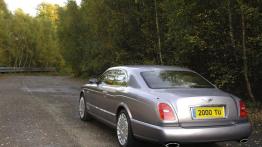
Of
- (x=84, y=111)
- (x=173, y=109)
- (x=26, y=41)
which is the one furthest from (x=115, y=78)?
(x=26, y=41)

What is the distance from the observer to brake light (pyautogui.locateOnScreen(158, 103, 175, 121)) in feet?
19.7

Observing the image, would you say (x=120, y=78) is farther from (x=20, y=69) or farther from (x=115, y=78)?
(x=20, y=69)

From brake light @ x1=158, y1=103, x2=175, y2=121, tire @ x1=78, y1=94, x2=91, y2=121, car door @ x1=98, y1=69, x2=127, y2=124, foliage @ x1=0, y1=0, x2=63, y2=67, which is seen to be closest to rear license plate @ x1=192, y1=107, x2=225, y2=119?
brake light @ x1=158, y1=103, x2=175, y2=121

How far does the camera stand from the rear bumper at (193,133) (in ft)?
19.4

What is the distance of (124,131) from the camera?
699 centimetres

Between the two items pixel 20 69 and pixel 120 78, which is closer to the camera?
pixel 120 78

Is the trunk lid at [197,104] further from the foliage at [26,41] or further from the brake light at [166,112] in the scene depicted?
the foliage at [26,41]

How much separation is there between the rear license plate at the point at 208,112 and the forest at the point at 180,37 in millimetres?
5082

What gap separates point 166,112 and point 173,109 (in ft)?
0.37

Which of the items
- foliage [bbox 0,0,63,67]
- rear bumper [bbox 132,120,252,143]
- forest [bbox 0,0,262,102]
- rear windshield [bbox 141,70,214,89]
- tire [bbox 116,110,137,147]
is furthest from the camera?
foliage [bbox 0,0,63,67]

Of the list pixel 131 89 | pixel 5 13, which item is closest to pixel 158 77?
pixel 131 89

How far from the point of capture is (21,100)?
14891 millimetres

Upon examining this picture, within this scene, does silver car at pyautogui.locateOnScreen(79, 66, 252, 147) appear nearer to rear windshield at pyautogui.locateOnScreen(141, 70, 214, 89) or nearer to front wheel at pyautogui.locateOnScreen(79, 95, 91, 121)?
rear windshield at pyautogui.locateOnScreen(141, 70, 214, 89)

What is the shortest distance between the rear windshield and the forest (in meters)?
4.07
